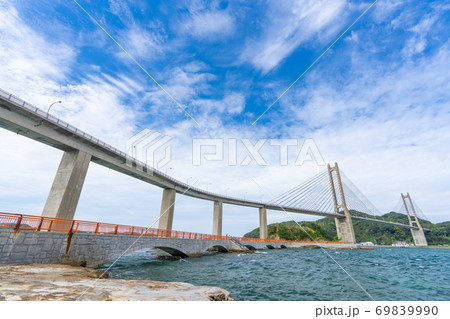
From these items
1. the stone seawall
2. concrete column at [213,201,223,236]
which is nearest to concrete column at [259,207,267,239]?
concrete column at [213,201,223,236]

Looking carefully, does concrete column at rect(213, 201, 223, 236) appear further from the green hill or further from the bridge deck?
the green hill

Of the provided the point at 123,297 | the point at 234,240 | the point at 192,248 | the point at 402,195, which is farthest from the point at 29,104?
the point at 402,195

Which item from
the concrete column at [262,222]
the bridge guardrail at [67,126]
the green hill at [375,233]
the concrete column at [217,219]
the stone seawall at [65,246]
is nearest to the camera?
A: the stone seawall at [65,246]

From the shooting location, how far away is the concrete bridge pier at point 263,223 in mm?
65812

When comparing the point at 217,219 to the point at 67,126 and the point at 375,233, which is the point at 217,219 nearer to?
the point at 67,126

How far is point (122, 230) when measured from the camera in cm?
1603

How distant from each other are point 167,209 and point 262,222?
39058mm

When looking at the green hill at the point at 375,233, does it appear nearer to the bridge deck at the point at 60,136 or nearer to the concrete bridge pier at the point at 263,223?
→ the concrete bridge pier at the point at 263,223

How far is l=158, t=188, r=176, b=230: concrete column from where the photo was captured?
36.8 metres

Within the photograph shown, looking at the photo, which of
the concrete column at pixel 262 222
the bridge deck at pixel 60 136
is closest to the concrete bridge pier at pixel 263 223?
the concrete column at pixel 262 222

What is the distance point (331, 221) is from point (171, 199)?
5626 inches

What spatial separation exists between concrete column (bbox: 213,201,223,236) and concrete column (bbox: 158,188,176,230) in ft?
54.5

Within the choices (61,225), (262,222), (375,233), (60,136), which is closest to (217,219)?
(262,222)
